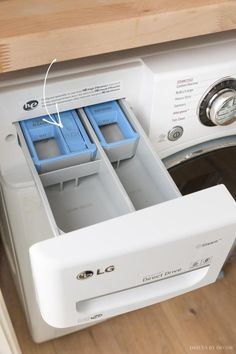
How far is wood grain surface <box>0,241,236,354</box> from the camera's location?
1.03 m

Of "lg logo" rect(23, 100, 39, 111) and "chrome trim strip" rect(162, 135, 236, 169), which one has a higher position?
"lg logo" rect(23, 100, 39, 111)

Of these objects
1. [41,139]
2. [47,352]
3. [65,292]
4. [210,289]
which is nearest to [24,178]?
[41,139]

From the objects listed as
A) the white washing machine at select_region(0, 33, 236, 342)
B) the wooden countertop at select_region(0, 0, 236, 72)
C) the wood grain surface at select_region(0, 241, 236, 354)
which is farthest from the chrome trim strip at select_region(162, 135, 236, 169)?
the wood grain surface at select_region(0, 241, 236, 354)

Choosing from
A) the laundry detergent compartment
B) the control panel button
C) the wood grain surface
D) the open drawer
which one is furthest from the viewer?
the wood grain surface

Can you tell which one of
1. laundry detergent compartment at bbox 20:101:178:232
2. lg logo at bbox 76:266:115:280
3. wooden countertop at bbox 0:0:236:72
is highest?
wooden countertop at bbox 0:0:236:72

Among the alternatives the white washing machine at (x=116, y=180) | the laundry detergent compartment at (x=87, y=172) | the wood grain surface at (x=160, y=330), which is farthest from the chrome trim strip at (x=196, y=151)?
the wood grain surface at (x=160, y=330)

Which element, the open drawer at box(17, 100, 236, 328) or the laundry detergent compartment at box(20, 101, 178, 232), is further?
the laundry detergent compartment at box(20, 101, 178, 232)

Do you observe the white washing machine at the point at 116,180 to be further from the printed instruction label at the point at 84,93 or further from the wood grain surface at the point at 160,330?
the wood grain surface at the point at 160,330

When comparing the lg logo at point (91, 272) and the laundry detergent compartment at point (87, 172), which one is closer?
the lg logo at point (91, 272)

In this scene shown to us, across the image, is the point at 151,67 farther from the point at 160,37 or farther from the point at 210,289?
the point at 210,289

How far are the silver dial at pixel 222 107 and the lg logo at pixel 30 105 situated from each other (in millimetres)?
273

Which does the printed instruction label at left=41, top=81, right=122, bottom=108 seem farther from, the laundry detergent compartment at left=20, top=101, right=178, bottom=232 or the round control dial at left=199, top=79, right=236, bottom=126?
the round control dial at left=199, top=79, right=236, bottom=126

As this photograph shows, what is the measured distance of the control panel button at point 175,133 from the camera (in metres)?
0.70

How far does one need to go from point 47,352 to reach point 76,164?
61 centimetres
